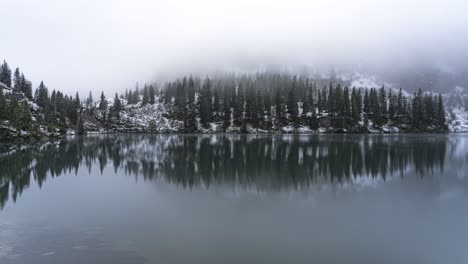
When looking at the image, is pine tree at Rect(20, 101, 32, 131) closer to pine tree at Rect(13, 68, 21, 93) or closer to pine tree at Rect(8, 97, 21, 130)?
pine tree at Rect(8, 97, 21, 130)

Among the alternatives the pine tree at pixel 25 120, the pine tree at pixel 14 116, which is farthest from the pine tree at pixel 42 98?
the pine tree at pixel 14 116

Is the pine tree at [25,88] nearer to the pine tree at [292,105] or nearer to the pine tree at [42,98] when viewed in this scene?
the pine tree at [42,98]

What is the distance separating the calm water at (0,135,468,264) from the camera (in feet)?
46.2

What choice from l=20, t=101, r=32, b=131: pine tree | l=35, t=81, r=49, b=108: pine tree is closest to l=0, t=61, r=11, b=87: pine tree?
l=35, t=81, r=49, b=108: pine tree

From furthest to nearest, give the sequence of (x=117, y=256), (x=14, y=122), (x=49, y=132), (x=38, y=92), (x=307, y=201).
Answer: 1. (x=38, y=92)
2. (x=49, y=132)
3. (x=14, y=122)
4. (x=307, y=201)
5. (x=117, y=256)

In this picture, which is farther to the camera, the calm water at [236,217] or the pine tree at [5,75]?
the pine tree at [5,75]

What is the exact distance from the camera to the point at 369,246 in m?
14.9

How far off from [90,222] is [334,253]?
1339 cm

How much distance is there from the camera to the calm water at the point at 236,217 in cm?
1408

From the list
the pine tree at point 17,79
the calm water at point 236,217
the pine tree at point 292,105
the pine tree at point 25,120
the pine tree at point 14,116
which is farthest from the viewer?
the pine tree at point 292,105

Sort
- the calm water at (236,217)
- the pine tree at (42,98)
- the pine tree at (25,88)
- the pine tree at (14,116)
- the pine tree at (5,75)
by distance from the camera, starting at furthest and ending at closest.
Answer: the pine tree at (25,88)
the pine tree at (5,75)
the pine tree at (42,98)
the pine tree at (14,116)
the calm water at (236,217)

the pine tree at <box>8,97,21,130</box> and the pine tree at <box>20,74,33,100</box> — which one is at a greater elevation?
the pine tree at <box>20,74,33,100</box>

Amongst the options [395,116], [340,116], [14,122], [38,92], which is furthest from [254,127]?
[38,92]

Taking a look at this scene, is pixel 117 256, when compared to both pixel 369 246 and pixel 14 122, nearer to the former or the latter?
pixel 369 246
